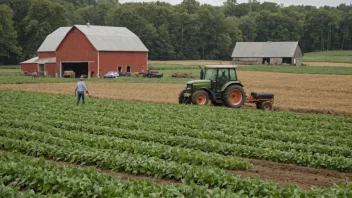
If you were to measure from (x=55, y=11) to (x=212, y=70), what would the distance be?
2636 inches

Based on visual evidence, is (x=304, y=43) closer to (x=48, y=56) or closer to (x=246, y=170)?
(x=48, y=56)

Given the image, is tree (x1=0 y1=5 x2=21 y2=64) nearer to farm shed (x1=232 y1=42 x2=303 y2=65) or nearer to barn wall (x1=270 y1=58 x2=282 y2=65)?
farm shed (x1=232 y1=42 x2=303 y2=65)

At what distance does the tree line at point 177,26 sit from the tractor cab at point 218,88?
63.0 m

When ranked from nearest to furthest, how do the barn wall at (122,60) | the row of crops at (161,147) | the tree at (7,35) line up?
the row of crops at (161,147) → the barn wall at (122,60) → the tree at (7,35)

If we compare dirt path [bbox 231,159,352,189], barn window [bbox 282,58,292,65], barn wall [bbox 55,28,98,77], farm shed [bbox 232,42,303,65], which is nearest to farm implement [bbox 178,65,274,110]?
dirt path [bbox 231,159,352,189]

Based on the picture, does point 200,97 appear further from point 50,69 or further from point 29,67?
point 29,67

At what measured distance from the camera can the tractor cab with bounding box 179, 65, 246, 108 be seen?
25.9 m

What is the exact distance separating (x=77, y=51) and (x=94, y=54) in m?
2.50

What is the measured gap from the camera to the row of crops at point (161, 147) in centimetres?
967

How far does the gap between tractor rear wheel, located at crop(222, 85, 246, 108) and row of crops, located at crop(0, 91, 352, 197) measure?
141cm

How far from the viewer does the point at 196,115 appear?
854 inches

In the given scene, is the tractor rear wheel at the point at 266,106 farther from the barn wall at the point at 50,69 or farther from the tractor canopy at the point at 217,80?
the barn wall at the point at 50,69

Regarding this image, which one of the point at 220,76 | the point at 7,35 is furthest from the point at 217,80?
the point at 7,35

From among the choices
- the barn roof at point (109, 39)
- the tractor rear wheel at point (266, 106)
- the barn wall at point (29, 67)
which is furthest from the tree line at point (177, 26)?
the tractor rear wheel at point (266, 106)
